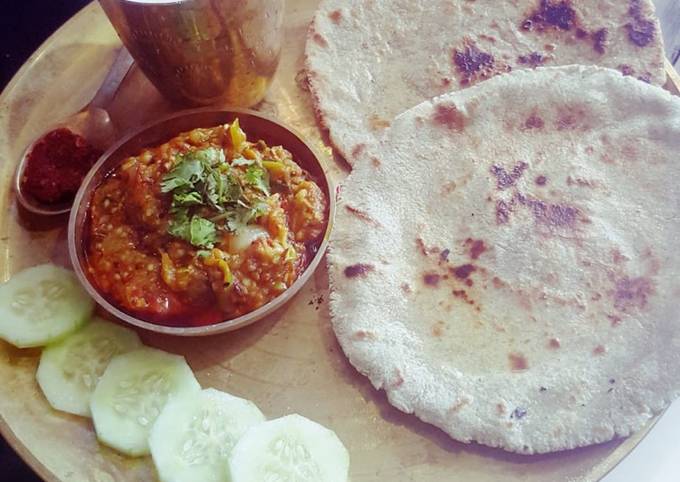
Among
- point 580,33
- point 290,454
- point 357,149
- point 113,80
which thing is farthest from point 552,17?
point 290,454

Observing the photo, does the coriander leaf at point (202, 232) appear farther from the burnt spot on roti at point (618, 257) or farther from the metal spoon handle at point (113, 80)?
the burnt spot on roti at point (618, 257)

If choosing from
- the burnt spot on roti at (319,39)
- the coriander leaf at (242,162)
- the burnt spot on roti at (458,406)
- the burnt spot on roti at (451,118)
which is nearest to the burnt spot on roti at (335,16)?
the burnt spot on roti at (319,39)

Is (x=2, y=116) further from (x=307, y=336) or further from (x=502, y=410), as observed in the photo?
(x=502, y=410)

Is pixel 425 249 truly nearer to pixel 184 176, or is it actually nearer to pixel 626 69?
pixel 184 176

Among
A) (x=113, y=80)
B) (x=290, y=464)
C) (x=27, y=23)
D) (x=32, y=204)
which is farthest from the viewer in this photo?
(x=27, y=23)

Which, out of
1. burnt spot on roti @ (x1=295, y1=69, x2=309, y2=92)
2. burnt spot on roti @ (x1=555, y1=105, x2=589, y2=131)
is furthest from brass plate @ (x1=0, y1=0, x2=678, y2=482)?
burnt spot on roti @ (x1=555, y1=105, x2=589, y2=131)

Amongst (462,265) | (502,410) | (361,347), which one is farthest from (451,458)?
(462,265)
